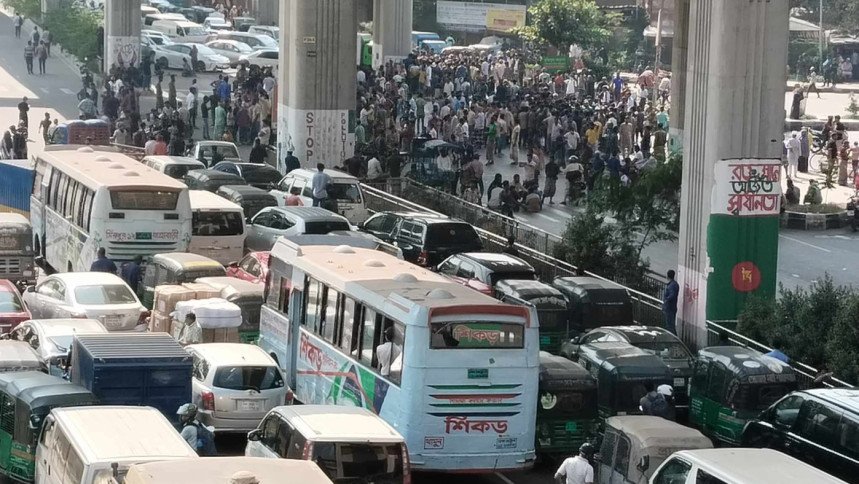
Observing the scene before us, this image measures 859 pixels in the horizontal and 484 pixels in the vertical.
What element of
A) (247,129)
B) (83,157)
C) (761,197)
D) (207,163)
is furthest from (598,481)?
(247,129)

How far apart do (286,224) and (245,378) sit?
438 inches

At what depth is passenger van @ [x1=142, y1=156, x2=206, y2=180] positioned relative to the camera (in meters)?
38.4

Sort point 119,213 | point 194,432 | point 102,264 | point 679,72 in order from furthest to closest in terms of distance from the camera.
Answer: point 679,72 < point 119,213 < point 102,264 < point 194,432

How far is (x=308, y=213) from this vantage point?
1254 inches

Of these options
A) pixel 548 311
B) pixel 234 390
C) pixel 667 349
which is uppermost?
pixel 548 311

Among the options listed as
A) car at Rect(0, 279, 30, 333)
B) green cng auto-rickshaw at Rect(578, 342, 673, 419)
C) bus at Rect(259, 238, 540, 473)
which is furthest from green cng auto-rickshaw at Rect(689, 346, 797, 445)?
car at Rect(0, 279, 30, 333)

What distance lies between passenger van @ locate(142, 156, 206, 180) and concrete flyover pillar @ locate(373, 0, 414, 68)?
27589mm

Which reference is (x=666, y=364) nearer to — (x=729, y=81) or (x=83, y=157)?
(x=729, y=81)

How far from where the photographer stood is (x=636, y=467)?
18.2m

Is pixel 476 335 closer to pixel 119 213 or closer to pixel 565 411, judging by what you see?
pixel 565 411

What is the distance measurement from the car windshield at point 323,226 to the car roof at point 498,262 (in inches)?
129

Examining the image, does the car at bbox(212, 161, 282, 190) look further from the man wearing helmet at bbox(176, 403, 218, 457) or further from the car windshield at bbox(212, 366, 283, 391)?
the man wearing helmet at bbox(176, 403, 218, 457)

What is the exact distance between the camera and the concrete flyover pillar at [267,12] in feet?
282

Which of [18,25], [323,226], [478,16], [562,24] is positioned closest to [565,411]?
[323,226]
